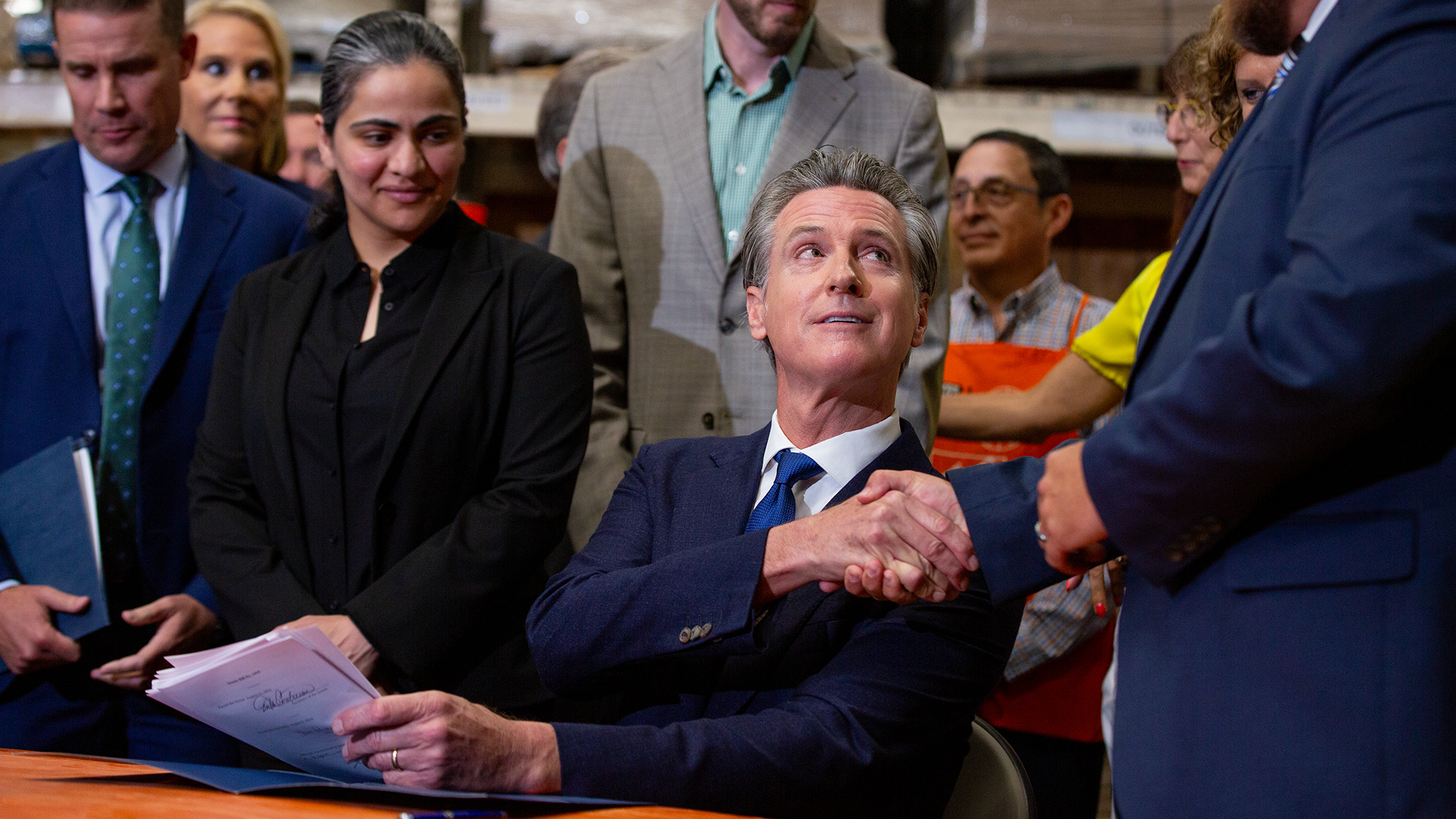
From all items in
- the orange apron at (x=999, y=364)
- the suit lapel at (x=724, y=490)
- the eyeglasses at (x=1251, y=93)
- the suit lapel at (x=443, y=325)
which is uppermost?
the eyeglasses at (x=1251, y=93)

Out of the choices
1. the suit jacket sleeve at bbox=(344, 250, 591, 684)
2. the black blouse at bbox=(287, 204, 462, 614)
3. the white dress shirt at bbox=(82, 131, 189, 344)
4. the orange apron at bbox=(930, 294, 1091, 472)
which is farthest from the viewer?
the orange apron at bbox=(930, 294, 1091, 472)

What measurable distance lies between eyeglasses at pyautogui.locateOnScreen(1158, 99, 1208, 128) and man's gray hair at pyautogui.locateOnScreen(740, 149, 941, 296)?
1.99ft

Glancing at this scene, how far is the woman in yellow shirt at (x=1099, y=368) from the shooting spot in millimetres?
2312

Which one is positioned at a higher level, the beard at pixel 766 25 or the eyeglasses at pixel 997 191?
the beard at pixel 766 25

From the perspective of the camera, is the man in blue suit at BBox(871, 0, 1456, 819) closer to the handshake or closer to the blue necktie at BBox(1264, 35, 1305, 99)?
the blue necktie at BBox(1264, 35, 1305, 99)

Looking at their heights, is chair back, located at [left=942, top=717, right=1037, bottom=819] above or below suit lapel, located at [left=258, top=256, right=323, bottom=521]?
below

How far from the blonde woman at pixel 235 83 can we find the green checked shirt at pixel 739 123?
Answer: 1.16m

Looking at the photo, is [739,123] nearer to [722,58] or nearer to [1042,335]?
[722,58]

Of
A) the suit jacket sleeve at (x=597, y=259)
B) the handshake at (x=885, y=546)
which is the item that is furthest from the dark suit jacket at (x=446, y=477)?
the handshake at (x=885, y=546)

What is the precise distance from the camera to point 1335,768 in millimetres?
1046

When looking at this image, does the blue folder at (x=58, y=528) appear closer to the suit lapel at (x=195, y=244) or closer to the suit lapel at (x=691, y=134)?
the suit lapel at (x=195, y=244)

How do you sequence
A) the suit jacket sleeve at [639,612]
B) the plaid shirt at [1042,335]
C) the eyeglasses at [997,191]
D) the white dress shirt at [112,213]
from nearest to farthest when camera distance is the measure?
1. the suit jacket sleeve at [639,612]
2. the white dress shirt at [112,213]
3. the plaid shirt at [1042,335]
4. the eyeglasses at [997,191]

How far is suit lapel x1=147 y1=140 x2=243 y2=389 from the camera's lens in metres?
2.23

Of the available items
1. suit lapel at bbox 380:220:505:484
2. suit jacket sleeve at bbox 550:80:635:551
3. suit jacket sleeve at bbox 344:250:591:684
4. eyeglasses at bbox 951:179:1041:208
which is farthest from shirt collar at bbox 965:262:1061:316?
suit lapel at bbox 380:220:505:484
